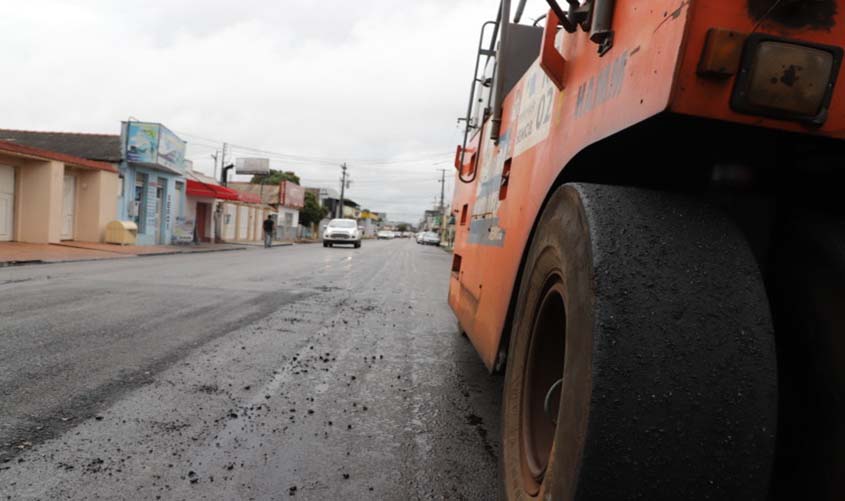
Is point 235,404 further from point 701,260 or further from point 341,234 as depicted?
point 341,234

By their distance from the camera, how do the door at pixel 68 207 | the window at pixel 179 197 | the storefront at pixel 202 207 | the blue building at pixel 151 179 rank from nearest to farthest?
the door at pixel 68 207, the blue building at pixel 151 179, the window at pixel 179 197, the storefront at pixel 202 207

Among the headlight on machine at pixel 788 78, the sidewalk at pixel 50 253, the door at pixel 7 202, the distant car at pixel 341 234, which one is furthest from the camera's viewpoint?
the distant car at pixel 341 234

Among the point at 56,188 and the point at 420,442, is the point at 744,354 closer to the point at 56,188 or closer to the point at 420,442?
the point at 420,442

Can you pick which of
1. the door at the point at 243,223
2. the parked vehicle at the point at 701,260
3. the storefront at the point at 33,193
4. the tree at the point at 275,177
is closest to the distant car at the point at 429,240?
the tree at the point at 275,177

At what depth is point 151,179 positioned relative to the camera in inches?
1045

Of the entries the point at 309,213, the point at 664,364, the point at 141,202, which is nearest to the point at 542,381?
the point at 664,364

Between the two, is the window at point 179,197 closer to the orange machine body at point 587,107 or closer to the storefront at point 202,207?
the storefront at point 202,207

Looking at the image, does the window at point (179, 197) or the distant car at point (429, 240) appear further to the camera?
the distant car at point (429, 240)

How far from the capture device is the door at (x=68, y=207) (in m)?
22.1

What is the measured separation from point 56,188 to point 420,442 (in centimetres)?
2107

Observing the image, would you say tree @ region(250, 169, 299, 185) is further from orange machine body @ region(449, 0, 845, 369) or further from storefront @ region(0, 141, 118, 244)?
orange machine body @ region(449, 0, 845, 369)

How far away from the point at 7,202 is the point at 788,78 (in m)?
23.1

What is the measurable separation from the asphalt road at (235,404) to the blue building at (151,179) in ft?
59.8

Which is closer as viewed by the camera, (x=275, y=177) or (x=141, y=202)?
(x=141, y=202)
